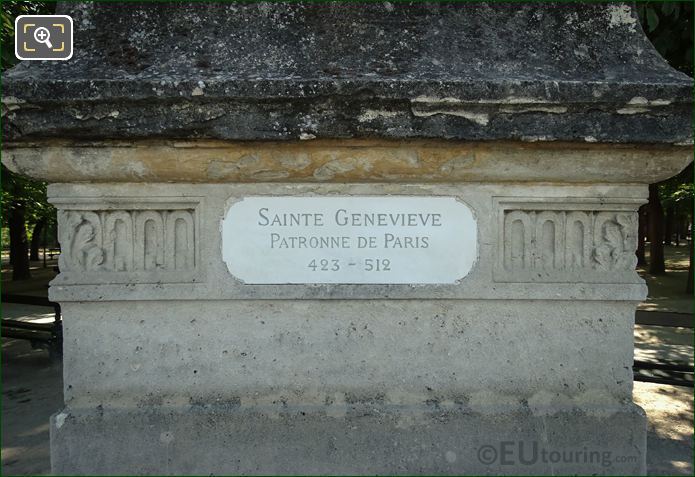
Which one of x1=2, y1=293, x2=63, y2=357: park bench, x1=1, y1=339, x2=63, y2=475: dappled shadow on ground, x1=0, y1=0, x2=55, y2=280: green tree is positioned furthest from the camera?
x1=2, y1=293, x2=63, y2=357: park bench

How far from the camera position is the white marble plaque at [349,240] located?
2.47 metres

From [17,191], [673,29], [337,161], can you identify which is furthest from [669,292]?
[17,191]

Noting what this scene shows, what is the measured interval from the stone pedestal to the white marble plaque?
3 centimetres

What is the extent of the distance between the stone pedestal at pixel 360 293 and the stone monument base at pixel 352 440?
10mm

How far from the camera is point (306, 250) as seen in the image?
249 centimetres

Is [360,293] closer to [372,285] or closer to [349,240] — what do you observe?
[372,285]

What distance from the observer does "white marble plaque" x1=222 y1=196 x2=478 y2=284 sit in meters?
2.47

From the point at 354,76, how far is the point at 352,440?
5.85 feet

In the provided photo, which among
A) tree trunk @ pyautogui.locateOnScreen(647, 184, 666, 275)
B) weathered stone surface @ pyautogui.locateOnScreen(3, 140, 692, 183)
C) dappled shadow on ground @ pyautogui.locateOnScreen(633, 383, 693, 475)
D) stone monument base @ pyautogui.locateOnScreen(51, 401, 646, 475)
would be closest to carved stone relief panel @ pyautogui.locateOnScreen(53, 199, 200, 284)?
weathered stone surface @ pyautogui.locateOnScreen(3, 140, 692, 183)

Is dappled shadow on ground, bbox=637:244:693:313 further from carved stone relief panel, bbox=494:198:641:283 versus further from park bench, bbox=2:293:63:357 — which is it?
park bench, bbox=2:293:63:357

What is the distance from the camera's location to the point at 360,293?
2.48m

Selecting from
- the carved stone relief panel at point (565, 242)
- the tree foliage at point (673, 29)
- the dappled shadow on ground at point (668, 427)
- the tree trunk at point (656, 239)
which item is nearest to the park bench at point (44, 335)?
the carved stone relief panel at point (565, 242)

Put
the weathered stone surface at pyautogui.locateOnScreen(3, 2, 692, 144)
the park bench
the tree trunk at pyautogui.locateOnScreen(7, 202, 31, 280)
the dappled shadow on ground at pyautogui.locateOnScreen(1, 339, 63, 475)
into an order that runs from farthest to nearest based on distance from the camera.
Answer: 1. the tree trunk at pyautogui.locateOnScreen(7, 202, 31, 280)
2. the park bench
3. the dappled shadow on ground at pyautogui.locateOnScreen(1, 339, 63, 475)
4. the weathered stone surface at pyautogui.locateOnScreen(3, 2, 692, 144)

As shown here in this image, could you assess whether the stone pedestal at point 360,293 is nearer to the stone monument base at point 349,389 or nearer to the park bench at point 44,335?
the stone monument base at point 349,389
